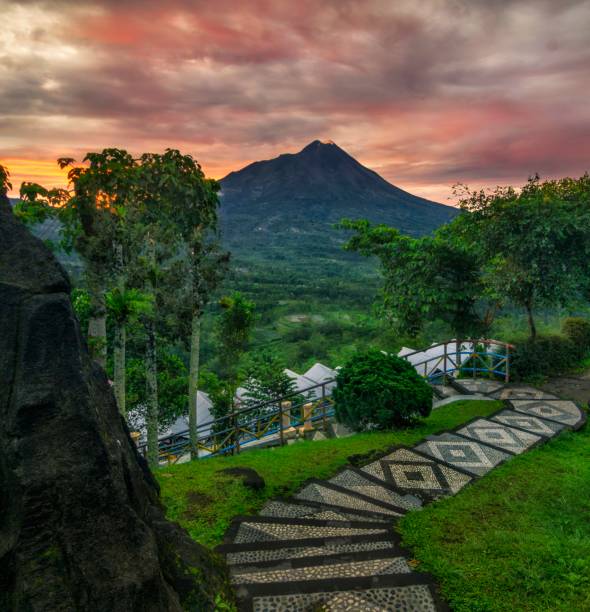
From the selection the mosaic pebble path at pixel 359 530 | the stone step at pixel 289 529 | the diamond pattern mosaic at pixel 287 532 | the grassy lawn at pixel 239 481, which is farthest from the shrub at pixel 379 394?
the diamond pattern mosaic at pixel 287 532

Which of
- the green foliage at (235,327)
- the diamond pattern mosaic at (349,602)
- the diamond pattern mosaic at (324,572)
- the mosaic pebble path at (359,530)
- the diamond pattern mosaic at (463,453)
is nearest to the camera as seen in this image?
the diamond pattern mosaic at (349,602)

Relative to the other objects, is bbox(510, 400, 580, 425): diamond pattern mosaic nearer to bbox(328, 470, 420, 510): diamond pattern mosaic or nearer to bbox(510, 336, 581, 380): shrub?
bbox(510, 336, 581, 380): shrub

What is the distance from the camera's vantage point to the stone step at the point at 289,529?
4980 mm

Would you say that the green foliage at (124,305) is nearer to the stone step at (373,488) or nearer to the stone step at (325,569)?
the stone step at (373,488)

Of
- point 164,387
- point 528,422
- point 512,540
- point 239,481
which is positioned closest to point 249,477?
point 239,481

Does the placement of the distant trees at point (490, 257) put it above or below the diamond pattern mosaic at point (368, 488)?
above

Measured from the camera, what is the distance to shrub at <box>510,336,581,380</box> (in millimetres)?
14141

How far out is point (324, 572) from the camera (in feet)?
13.0

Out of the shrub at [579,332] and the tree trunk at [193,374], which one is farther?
the shrub at [579,332]

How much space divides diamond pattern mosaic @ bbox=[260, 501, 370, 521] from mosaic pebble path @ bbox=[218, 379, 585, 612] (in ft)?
0.05

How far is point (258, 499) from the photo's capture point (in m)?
6.25

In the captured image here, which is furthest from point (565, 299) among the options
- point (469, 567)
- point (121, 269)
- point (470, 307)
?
point (121, 269)

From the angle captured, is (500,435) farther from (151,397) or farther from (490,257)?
(151,397)

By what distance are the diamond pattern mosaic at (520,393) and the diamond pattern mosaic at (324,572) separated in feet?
31.3
